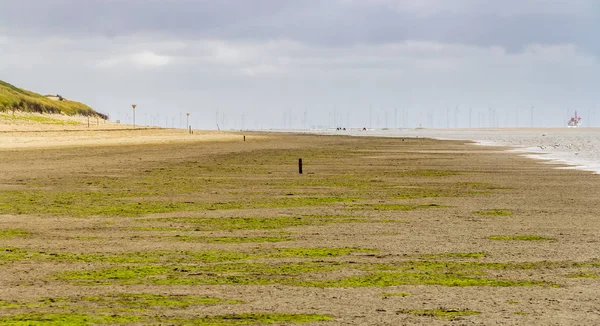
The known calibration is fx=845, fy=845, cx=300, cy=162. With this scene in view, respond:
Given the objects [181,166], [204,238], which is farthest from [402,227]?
[181,166]

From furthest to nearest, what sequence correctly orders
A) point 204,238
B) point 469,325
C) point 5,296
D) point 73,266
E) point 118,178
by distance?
point 118,178
point 204,238
point 73,266
point 5,296
point 469,325

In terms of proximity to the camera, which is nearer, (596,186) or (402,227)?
(402,227)

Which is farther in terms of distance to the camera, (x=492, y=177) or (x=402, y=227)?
(x=492, y=177)

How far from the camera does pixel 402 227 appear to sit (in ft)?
58.1

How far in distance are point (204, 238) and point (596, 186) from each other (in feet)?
56.8

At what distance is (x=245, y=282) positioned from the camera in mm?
11562

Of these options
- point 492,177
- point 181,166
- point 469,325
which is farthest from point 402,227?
point 181,166

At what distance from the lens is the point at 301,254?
14109 mm

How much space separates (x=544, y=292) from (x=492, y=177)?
76.6ft

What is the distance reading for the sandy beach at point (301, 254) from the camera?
32.6ft

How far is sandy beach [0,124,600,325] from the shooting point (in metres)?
9.94

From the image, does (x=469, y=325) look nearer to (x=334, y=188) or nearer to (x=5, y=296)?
(x=5, y=296)

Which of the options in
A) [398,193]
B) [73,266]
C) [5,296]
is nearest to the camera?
[5,296]

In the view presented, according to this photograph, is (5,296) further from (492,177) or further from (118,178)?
(492,177)
